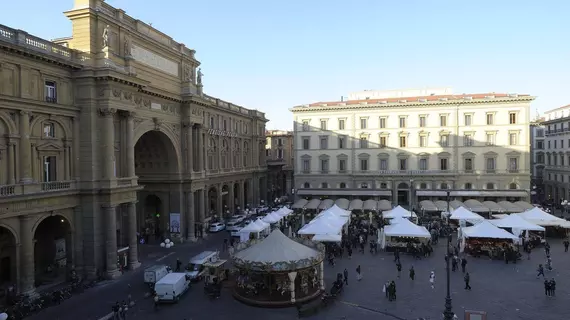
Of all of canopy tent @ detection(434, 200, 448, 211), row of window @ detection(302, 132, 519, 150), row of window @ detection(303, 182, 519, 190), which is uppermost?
row of window @ detection(302, 132, 519, 150)

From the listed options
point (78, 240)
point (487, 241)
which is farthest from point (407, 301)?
point (78, 240)

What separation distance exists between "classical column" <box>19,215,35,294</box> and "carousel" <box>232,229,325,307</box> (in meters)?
11.7

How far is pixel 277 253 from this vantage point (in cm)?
2262

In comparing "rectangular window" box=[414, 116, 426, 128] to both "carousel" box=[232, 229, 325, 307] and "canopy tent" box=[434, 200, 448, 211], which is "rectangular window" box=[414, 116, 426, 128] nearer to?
"canopy tent" box=[434, 200, 448, 211]

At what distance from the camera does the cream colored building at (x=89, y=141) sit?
2286cm

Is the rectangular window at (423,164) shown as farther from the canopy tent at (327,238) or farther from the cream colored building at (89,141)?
the cream colored building at (89,141)

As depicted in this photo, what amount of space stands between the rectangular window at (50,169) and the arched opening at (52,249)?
2.81 meters

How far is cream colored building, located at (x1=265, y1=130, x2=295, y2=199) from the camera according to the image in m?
75.5

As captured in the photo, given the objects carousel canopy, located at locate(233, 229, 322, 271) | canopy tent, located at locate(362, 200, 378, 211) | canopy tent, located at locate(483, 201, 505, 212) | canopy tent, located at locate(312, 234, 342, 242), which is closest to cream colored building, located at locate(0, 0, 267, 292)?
carousel canopy, located at locate(233, 229, 322, 271)

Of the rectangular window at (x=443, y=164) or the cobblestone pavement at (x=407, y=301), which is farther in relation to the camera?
the rectangular window at (x=443, y=164)

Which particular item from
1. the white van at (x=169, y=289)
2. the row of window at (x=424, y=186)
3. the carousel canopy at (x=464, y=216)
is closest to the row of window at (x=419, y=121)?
the row of window at (x=424, y=186)

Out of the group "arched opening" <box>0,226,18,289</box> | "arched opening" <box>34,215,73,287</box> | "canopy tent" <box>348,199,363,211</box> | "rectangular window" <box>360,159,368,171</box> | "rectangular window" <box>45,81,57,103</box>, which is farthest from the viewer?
"rectangular window" <box>360,159,368,171</box>

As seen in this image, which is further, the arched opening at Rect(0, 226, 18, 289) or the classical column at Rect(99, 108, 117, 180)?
the classical column at Rect(99, 108, 117, 180)

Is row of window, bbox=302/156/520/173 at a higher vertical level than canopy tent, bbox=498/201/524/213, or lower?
higher
